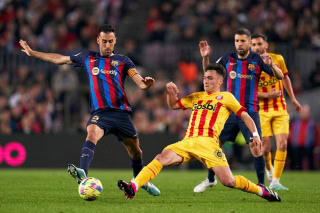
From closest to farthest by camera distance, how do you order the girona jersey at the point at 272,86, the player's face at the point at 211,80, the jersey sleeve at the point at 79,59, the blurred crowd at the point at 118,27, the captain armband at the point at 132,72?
the player's face at the point at 211,80, the captain armband at the point at 132,72, the jersey sleeve at the point at 79,59, the girona jersey at the point at 272,86, the blurred crowd at the point at 118,27

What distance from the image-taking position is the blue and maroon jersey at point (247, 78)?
10492 millimetres

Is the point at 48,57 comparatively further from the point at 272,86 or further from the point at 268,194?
the point at 272,86

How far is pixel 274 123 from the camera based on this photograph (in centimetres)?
1152

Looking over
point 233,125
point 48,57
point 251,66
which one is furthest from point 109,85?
point 251,66

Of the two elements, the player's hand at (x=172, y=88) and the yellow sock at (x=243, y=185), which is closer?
the yellow sock at (x=243, y=185)

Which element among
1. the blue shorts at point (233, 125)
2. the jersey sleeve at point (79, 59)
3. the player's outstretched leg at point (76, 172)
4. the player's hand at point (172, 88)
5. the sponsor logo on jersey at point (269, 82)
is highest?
the jersey sleeve at point (79, 59)

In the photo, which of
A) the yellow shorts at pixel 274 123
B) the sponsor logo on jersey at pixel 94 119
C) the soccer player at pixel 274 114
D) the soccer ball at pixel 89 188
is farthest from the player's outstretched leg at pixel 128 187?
the yellow shorts at pixel 274 123

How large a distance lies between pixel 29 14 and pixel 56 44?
6.56 ft

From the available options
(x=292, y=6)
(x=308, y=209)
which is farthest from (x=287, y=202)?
(x=292, y=6)

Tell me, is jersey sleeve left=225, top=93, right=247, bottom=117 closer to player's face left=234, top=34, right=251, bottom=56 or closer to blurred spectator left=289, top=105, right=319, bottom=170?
player's face left=234, top=34, right=251, bottom=56

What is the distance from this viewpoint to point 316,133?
1839 cm

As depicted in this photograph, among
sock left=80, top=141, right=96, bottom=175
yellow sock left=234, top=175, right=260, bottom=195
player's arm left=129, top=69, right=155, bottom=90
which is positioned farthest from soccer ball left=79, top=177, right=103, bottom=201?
yellow sock left=234, top=175, right=260, bottom=195

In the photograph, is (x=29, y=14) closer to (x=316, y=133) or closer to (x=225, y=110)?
(x=316, y=133)

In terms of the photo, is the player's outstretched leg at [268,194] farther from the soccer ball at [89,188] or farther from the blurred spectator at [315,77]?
the blurred spectator at [315,77]
